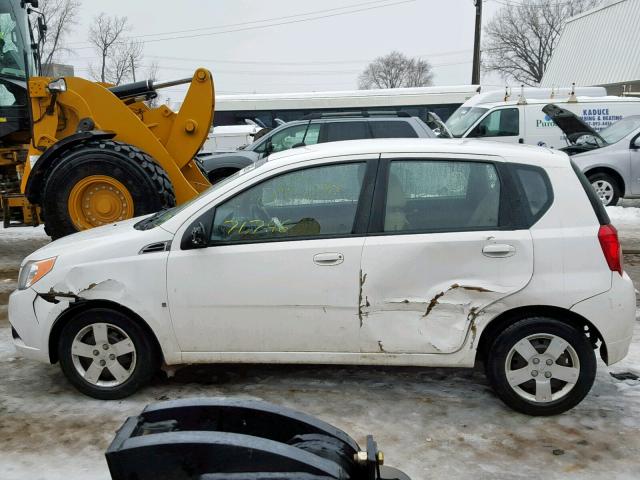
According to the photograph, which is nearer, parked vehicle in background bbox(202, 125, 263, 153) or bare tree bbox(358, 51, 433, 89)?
parked vehicle in background bbox(202, 125, 263, 153)

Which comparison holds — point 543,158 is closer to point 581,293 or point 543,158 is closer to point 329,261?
point 581,293

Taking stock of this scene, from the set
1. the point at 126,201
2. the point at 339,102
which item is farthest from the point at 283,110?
the point at 126,201

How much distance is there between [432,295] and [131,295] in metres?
1.89

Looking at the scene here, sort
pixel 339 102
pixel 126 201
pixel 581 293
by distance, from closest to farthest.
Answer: pixel 581 293, pixel 126 201, pixel 339 102

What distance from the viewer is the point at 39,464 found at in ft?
11.6

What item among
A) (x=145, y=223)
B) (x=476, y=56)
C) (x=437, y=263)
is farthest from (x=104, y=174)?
(x=476, y=56)

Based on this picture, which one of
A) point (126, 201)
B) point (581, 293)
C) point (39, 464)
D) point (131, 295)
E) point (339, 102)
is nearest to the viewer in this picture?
point (39, 464)

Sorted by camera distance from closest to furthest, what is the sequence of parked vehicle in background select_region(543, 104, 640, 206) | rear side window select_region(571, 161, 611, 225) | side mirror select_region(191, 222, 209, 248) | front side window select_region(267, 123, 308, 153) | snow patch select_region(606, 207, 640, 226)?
rear side window select_region(571, 161, 611, 225) → side mirror select_region(191, 222, 209, 248) → snow patch select_region(606, 207, 640, 226) → front side window select_region(267, 123, 308, 153) → parked vehicle in background select_region(543, 104, 640, 206)

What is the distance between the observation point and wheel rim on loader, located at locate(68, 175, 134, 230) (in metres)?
7.41

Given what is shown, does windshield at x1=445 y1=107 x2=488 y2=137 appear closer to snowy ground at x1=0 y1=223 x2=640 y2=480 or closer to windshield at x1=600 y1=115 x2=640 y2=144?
windshield at x1=600 y1=115 x2=640 y2=144

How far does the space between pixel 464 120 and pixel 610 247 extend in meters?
13.0

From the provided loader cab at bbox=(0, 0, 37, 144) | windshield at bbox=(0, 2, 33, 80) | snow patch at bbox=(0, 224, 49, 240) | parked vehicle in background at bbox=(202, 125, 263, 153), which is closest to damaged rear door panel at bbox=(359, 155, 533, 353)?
loader cab at bbox=(0, 0, 37, 144)

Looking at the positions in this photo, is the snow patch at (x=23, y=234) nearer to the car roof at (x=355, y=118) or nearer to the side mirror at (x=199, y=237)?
the car roof at (x=355, y=118)

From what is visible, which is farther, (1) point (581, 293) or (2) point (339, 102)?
(2) point (339, 102)
